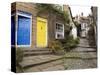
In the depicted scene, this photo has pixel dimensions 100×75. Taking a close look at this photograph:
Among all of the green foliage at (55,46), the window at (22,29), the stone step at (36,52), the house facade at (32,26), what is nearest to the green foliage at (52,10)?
the house facade at (32,26)

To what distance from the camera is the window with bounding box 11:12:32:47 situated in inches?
107

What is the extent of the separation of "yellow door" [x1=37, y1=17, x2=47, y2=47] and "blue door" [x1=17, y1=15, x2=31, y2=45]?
134mm

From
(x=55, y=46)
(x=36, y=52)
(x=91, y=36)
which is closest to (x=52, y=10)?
(x=55, y=46)

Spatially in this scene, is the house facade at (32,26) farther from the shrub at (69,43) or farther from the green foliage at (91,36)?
the green foliage at (91,36)

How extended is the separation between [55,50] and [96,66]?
0.69m

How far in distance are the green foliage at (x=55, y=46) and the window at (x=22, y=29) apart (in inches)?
11.9

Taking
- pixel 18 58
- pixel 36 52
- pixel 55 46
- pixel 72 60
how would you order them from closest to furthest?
1. pixel 18 58
2. pixel 36 52
3. pixel 55 46
4. pixel 72 60

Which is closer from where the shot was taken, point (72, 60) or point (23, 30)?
point (23, 30)

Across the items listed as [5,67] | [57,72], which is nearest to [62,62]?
[57,72]

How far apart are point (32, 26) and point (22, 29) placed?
0.14 metres

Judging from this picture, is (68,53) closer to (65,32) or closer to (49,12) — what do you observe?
(65,32)

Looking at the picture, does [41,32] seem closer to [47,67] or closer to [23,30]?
[23,30]

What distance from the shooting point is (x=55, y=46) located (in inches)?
117

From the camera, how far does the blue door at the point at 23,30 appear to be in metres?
2.73
